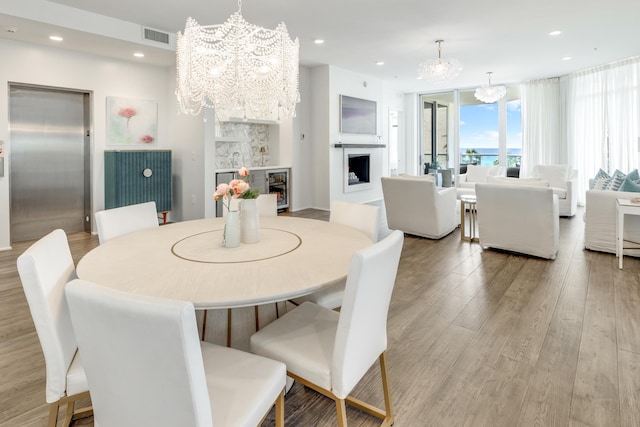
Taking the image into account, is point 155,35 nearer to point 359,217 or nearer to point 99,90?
point 99,90

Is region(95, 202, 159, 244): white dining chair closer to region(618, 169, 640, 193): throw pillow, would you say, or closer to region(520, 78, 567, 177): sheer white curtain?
region(618, 169, 640, 193): throw pillow

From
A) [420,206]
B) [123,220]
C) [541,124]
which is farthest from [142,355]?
[541,124]

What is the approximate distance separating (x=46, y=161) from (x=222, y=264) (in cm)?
454

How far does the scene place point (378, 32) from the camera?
5.08 meters

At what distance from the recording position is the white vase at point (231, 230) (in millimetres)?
1969

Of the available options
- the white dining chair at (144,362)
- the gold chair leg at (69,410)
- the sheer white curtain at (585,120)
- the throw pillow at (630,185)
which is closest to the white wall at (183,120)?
the sheer white curtain at (585,120)

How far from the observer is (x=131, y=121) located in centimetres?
551

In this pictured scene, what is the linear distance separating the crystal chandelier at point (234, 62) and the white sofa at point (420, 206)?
2.32 metres

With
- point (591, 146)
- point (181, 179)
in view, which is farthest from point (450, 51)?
point (181, 179)

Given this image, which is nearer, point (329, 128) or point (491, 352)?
point (491, 352)

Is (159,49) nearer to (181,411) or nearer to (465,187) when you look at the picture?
(181,411)

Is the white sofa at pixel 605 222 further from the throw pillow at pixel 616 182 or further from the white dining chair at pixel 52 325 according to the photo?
the white dining chair at pixel 52 325

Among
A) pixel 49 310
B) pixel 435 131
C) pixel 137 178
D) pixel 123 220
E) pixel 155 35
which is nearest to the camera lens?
pixel 49 310

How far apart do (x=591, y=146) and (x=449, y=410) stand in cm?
775
